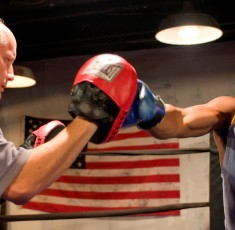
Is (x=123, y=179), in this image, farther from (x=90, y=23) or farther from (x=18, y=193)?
(x=18, y=193)

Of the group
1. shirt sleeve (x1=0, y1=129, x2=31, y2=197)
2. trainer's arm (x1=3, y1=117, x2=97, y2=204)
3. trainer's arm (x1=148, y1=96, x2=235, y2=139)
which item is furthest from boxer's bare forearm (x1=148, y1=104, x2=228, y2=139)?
shirt sleeve (x1=0, y1=129, x2=31, y2=197)

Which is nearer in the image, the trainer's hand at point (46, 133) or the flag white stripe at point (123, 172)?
the trainer's hand at point (46, 133)

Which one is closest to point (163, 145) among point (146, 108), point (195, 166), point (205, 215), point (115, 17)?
point (195, 166)

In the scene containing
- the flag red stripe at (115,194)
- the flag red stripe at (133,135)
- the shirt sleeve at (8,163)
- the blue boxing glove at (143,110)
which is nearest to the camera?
the shirt sleeve at (8,163)

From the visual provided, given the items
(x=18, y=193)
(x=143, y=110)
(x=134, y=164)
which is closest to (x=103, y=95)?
(x=143, y=110)

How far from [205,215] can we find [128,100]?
2.91 meters

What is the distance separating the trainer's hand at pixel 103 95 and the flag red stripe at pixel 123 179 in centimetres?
285

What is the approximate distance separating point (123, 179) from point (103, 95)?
3.03m

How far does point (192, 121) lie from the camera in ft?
4.74

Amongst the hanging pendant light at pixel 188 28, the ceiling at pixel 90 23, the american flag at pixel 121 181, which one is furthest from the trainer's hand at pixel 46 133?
the american flag at pixel 121 181

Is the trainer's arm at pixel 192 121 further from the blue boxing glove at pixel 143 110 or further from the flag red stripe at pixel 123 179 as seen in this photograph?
the flag red stripe at pixel 123 179

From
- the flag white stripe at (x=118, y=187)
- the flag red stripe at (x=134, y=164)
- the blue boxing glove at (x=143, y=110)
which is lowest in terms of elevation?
the flag white stripe at (x=118, y=187)

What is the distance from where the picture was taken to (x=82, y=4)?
3.79 metres

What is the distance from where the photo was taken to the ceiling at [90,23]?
3699 millimetres
